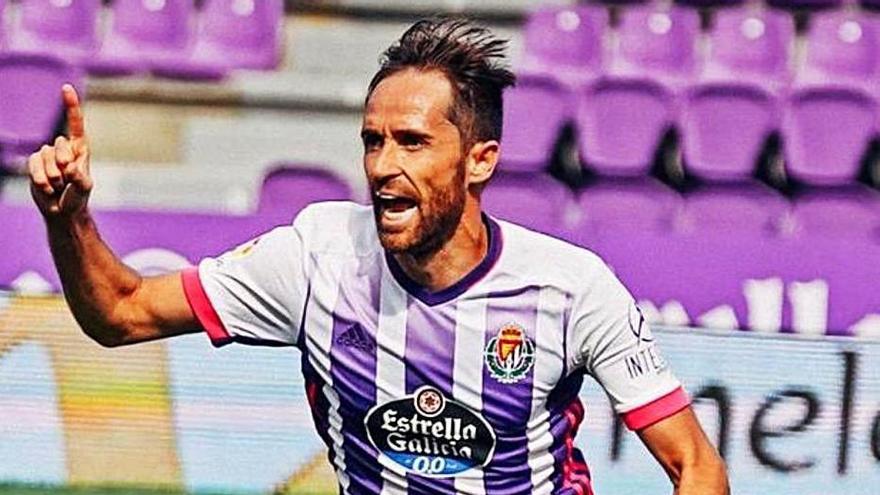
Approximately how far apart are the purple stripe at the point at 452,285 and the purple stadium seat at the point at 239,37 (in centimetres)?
641

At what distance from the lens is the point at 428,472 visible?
3426 millimetres

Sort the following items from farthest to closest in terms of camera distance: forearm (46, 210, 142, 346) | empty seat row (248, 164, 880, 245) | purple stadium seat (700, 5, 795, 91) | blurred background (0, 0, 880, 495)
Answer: purple stadium seat (700, 5, 795, 91) → empty seat row (248, 164, 880, 245) → blurred background (0, 0, 880, 495) → forearm (46, 210, 142, 346)

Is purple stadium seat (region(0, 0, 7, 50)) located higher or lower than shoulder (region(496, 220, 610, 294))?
lower

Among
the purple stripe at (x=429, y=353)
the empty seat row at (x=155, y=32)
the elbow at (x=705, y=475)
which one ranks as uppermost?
the purple stripe at (x=429, y=353)

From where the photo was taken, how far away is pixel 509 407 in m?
3.42

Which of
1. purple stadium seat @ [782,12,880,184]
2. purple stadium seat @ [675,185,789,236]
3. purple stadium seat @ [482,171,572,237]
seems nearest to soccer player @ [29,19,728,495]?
purple stadium seat @ [482,171,572,237]

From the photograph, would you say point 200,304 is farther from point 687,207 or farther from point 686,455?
point 687,207

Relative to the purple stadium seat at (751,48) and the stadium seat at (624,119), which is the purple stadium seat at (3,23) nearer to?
the stadium seat at (624,119)

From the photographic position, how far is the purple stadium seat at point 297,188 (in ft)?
27.7

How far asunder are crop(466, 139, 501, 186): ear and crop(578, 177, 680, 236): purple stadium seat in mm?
5036

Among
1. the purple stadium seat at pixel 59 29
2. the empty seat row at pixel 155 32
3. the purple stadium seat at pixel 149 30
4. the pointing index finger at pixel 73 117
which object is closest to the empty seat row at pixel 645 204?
the empty seat row at pixel 155 32

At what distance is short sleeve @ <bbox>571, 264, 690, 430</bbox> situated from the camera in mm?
3393

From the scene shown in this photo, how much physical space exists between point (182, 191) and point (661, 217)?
2.35m

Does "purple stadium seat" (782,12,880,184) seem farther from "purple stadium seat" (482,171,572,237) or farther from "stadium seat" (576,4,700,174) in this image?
"purple stadium seat" (482,171,572,237)
